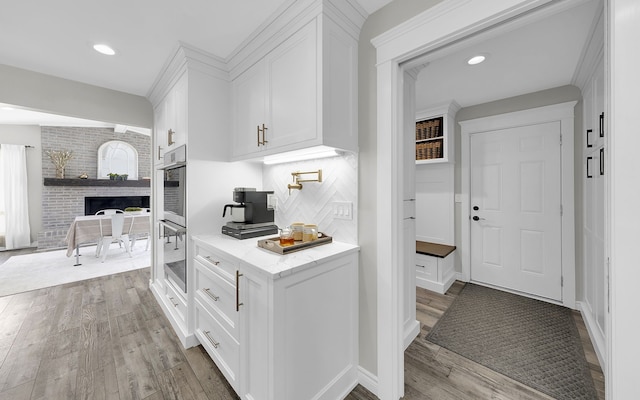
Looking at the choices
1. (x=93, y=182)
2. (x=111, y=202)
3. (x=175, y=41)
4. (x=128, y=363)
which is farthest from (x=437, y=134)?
(x=111, y=202)

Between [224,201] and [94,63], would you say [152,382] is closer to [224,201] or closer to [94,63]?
[224,201]

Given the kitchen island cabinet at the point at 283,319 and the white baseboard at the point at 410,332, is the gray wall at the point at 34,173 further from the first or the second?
the white baseboard at the point at 410,332

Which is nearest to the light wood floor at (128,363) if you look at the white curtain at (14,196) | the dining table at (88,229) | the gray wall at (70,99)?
the dining table at (88,229)

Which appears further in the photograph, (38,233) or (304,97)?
(38,233)

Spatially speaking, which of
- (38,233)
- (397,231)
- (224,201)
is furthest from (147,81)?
(38,233)

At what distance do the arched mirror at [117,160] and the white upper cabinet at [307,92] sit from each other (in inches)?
249

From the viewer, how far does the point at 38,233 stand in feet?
17.2

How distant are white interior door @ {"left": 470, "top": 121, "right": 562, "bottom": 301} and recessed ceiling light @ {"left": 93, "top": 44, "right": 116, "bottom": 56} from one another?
4.15 metres

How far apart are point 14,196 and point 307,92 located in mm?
7332

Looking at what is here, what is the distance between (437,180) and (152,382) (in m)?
3.79

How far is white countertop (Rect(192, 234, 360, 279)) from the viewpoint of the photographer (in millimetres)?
1274

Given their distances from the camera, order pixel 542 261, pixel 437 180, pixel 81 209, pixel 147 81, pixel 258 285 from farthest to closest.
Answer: pixel 81 209, pixel 437 180, pixel 542 261, pixel 147 81, pixel 258 285

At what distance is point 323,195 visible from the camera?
6.31 ft

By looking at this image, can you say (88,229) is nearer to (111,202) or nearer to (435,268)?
(111,202)
